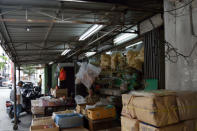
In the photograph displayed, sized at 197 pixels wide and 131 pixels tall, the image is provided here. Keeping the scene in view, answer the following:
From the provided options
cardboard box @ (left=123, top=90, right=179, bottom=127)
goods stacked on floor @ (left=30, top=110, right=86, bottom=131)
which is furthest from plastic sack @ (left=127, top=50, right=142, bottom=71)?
cardboard box @ (left=123, top=90, right=179, bottom=127)

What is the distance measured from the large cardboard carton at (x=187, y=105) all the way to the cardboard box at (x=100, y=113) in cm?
272

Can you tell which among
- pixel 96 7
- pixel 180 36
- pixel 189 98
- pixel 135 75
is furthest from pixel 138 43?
pixel 189 98

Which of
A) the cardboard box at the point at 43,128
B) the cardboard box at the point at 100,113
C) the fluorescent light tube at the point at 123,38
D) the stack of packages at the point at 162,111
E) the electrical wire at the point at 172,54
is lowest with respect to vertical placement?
the cardboard box at the point at 43,128

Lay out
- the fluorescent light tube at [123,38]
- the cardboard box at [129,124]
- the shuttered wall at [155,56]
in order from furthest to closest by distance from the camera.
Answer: the fluorescent light tube at [123,38]
the shuttered wall at [155,56]
the cardboard box at [129,124]

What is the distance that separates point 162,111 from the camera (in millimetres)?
2459

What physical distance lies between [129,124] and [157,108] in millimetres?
602

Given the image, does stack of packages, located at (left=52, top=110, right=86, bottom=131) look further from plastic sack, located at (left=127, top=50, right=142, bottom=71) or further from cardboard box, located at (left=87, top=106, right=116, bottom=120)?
plastic sack, located at (left=127, top=50, right=142, bottom=71)

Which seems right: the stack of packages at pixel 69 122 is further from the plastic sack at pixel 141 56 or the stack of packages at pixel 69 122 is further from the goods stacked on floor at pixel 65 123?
the plastic sack at pixel 141 56

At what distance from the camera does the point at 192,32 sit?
10.0ft

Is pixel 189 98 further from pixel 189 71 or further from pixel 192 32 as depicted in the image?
pixel 192 32

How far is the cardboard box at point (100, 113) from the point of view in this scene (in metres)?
4.96

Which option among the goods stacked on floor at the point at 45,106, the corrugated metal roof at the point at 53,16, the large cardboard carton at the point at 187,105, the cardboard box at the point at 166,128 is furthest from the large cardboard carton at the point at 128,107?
the goods stacked on floor at the point at 45,106

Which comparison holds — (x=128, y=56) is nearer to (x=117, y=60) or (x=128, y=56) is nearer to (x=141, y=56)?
(x=141, y=56)

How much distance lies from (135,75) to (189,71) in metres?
3.09
